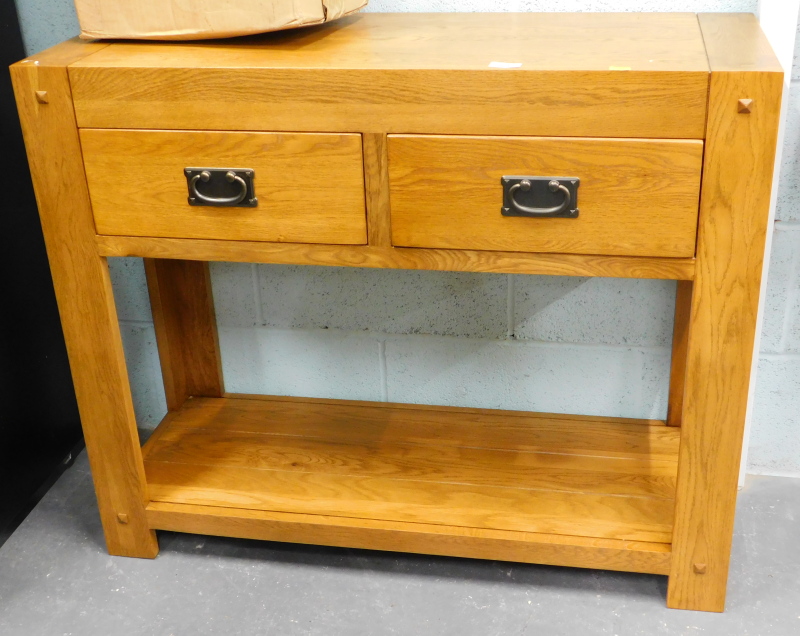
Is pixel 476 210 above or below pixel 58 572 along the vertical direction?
above

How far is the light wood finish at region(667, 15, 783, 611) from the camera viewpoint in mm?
1095

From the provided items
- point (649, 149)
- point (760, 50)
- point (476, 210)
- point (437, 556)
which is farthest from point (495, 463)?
point (760, 50)

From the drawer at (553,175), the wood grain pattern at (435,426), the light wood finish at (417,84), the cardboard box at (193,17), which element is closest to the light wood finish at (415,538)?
the wood grain pattern at (435,426)

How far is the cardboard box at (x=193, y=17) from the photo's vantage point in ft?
4.09

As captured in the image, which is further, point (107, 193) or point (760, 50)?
point (107, 193)

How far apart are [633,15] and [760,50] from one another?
1.04 ft

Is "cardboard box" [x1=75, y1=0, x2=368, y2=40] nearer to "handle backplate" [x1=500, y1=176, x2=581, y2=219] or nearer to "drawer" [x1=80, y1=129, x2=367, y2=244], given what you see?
"drawer" [x1=80, y1=129, x2=367, y2=244]

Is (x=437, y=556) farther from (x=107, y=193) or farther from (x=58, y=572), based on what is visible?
(x=107, y=193)

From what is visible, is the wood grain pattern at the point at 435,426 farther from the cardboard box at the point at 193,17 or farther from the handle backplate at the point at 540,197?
the cardboard box at the point at 193,17

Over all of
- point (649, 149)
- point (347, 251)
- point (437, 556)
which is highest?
point (649, 149)

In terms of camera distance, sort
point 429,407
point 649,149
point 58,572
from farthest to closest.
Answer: point 429,407, point 58,572, point 649,149

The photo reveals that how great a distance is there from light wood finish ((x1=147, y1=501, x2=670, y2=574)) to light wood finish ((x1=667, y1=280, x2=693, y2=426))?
32 cm

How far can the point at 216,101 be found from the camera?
121 centimetres

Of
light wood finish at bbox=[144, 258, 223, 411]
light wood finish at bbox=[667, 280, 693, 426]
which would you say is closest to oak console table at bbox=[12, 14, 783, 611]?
light wood finish at bbox=[667, 280, 693, 426]
